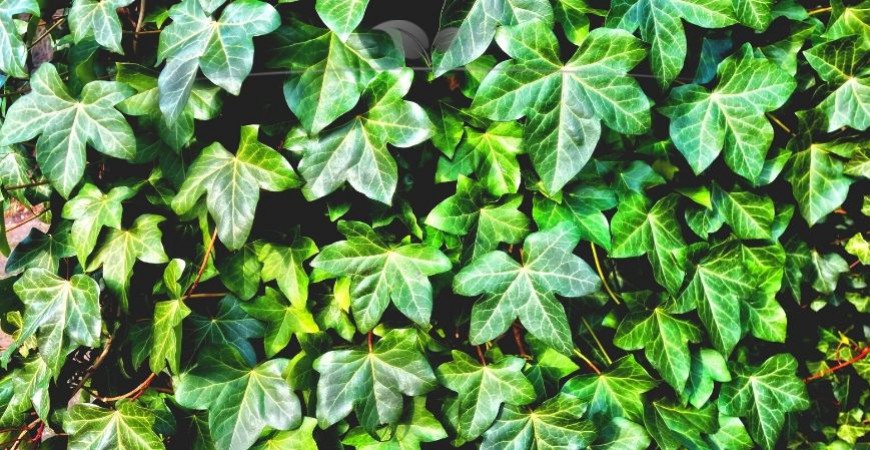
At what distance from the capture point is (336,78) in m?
1.50

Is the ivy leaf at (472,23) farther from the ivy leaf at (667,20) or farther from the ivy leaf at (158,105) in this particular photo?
the ivy leaf at (158,105)

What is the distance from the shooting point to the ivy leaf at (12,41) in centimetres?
164

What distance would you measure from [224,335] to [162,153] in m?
0.46

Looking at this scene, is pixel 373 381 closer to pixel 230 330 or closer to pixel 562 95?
pixel 230 330

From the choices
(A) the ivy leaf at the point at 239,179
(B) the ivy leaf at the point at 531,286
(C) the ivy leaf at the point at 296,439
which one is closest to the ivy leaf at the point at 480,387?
(B) the ivy leaf at the point at 531,286

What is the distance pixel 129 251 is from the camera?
1.67 meters

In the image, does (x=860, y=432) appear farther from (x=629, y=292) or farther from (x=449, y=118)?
(x=449, y=118)

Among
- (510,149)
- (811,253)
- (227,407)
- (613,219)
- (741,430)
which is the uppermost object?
(510,149)

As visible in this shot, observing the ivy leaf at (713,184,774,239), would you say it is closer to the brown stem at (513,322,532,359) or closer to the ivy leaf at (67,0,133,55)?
the brown stem at (513,322,532,359)

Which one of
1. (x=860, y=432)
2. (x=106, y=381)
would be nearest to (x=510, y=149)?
(x=106, y=381)

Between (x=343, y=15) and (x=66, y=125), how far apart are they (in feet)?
2.26

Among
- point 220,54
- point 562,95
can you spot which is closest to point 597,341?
point 562,95

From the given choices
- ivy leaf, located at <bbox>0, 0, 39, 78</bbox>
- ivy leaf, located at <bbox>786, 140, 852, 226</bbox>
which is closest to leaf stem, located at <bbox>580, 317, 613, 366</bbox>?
A: ivy leaf, located at <bbox>786, 140, 852, 226</bbox>

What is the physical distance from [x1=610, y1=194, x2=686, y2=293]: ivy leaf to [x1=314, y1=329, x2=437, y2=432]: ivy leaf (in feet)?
1.75
